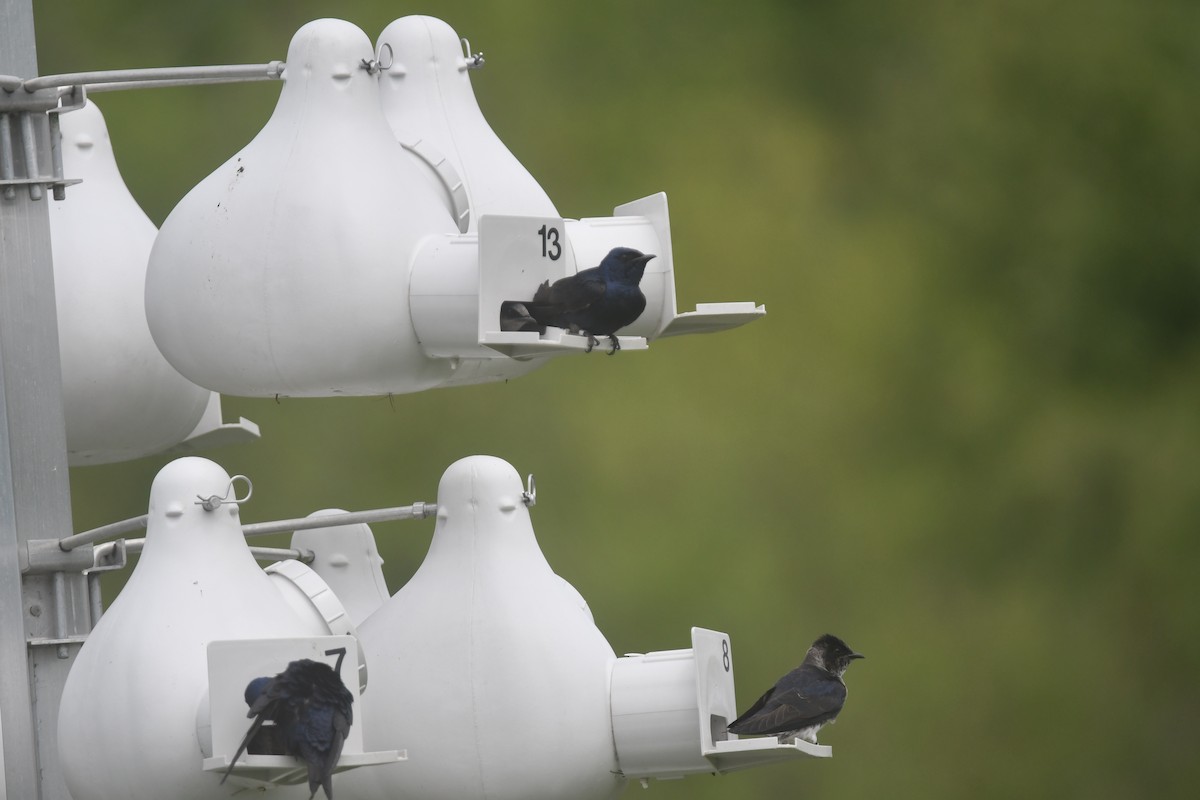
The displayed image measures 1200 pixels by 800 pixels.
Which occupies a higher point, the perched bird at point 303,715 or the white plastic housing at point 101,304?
the white plastic housing at point 101,304

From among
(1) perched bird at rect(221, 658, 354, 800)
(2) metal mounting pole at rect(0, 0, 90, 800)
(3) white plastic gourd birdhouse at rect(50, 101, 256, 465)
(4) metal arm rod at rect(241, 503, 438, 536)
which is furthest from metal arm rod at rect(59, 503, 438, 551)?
(1) perched bird at rect(221, 658, 354, 800)

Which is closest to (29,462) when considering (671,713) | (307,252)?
(307,252)

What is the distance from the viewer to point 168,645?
4766 millimetres

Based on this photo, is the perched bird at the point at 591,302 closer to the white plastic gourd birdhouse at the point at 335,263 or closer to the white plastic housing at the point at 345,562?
the white plastic gourd birdhouse at the point at 335,263

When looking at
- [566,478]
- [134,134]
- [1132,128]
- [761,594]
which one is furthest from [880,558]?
[134,134]

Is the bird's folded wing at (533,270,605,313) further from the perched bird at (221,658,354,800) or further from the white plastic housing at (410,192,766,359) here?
the perched bird at (221,658,354,800)

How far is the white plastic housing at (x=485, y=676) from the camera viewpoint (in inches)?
207

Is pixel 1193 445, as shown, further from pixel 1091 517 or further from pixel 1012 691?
pixel 1012 691

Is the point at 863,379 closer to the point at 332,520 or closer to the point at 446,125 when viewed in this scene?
the point at 446,125

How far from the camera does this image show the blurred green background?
1048cm

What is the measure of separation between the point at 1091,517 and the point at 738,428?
176 centimetres

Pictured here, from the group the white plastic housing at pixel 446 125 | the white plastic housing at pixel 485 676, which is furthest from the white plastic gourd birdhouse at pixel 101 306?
the white plastic housing at pixel 485 676

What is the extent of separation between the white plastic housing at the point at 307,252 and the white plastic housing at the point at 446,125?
0.69 ft

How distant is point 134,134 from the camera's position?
35.2 ft
